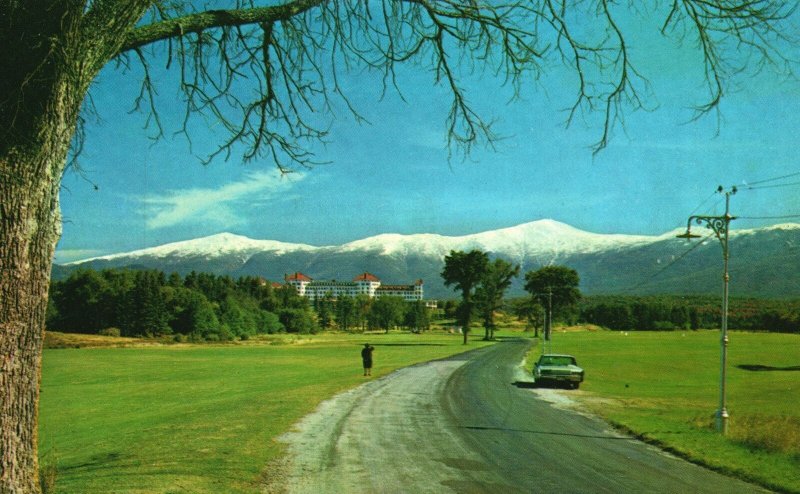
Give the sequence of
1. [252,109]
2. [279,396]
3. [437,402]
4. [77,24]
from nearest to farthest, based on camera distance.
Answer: [77,24] → [252,109] → [437,402] → [279,396]

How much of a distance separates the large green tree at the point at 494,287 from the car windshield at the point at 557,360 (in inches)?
3198

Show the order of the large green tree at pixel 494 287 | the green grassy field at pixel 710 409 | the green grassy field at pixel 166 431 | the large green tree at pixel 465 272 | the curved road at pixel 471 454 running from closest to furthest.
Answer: the green grassy field at pixel 166 431, the curved road at pixel 471 454, the green grassy field at pixel 710 409, the large green tree at pixel 465 272, the large green tree at pixel 494 287

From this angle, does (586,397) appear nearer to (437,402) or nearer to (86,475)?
(437,402)

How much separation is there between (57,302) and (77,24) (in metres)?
136

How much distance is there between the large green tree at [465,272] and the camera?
352 ft

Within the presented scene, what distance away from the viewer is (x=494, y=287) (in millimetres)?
118500

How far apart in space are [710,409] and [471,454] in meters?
16.2

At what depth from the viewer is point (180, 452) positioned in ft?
38.6

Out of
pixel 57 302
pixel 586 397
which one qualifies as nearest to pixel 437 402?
pixel 586 397

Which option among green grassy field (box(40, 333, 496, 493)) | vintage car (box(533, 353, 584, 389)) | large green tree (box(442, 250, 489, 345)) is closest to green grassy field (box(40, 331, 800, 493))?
green grassy field (box(40, 333, 496, 493))

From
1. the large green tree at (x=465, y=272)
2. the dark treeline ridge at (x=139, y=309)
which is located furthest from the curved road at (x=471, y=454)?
the dark treeline ridge at (x=139, y=309)

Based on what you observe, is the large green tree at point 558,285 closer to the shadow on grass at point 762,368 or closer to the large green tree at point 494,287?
the large green tree at point 494,287

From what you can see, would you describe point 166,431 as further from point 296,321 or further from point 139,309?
point 296,321

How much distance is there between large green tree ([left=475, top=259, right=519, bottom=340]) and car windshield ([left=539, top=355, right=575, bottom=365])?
81217 mm
